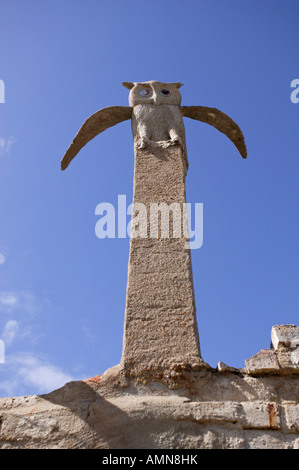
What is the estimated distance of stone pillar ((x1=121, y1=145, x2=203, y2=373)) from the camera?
10.7ft

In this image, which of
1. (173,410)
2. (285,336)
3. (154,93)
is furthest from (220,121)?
(173,410)

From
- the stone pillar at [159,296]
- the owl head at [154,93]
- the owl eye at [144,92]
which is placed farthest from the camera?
the owl eye at [144,92]

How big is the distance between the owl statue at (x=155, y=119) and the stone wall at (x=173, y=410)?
232cm

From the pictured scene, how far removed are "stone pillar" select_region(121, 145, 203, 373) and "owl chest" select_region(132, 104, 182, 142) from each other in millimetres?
778

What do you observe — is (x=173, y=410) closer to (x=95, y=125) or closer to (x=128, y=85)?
(x=95, y=125)

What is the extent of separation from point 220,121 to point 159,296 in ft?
9.51

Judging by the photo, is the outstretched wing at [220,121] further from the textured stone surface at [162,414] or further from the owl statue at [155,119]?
the textured stone surface at [162,414]

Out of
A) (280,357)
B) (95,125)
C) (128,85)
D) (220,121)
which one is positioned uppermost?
(128,85)

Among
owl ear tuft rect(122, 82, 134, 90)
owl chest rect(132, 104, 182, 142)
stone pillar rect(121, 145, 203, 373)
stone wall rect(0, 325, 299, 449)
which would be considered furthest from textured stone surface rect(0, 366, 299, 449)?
owl ear tuft rect(122, 82, 134, 90)

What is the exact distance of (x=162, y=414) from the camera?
9.62 feet

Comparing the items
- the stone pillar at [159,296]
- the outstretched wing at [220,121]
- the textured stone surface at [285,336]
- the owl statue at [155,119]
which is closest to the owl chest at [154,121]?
the owl statue at [155,119]

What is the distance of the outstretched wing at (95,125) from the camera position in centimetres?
536

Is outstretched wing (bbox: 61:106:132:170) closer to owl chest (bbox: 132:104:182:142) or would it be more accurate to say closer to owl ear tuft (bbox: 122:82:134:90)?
owl chest (bbox: 132:104:182:142)
